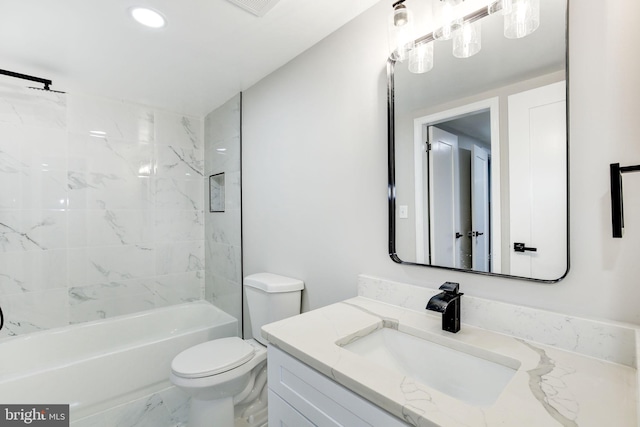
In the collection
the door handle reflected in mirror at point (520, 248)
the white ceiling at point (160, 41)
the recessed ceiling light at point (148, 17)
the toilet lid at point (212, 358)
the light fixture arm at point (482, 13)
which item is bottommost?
the toilet lid at point (212, 358)

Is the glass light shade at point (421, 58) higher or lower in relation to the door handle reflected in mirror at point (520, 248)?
higher

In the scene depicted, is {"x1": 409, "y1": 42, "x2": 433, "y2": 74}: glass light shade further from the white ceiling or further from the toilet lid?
the toilet lid

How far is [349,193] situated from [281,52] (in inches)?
39.9

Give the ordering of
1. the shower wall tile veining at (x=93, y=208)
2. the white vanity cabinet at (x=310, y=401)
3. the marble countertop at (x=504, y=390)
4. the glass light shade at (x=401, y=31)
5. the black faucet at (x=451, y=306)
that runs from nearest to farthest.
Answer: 1. the marble countertop at (x=504, y=390)
2. the white vanity cabinet at (x=310, y=401)
3. the black faucet at (x=451, y=306)
4. the glass light shade at (x=401, y=31)
5. the shower wall tile veining at (x=93, y=208)

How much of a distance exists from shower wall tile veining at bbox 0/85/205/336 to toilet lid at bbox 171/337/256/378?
1.27 meters

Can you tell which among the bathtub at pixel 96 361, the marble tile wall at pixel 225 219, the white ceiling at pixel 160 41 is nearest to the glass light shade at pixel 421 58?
the white ceiling at pixel 160 41

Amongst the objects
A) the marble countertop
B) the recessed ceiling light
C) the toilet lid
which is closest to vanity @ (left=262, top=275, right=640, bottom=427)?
the marble countertop

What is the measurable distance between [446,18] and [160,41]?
59.6 inches

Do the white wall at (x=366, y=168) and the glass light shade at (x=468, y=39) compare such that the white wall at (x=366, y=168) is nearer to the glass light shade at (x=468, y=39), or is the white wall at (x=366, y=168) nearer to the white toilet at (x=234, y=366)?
the white toilet at (x=234, y=366)

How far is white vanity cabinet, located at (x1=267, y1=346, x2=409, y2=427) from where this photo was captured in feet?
2.41

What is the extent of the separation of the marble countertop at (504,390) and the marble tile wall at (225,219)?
153cm

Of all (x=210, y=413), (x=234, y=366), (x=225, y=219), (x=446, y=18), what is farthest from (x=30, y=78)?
(x=446, y=18)

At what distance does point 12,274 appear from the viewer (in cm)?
216

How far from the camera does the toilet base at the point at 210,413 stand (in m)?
1.63
